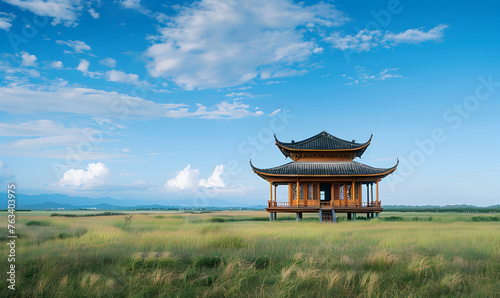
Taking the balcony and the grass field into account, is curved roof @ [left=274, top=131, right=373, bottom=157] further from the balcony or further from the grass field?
the grass field

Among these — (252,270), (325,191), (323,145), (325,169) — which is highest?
(323,145)

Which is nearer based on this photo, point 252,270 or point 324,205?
point 252,270

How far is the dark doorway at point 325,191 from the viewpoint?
104 feet

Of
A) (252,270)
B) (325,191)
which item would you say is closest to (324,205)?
(325,191)

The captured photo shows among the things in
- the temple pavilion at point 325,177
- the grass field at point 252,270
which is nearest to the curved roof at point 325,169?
the temple pavilion at point 325,177

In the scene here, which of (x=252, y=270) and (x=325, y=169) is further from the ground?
(x=325, y=169)

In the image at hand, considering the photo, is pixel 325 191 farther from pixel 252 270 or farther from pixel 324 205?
pixel 252 270

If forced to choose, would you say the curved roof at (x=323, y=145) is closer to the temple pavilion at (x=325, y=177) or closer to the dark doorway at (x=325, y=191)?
→ the temple pavilion at (x=325, y=177)

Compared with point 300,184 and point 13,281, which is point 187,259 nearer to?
point 13,281

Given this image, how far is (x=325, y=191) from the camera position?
31.9 m

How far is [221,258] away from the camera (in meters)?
10.5

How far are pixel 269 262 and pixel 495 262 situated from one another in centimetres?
686

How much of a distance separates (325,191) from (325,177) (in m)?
2.56

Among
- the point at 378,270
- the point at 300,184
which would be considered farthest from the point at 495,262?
the point at 300,184
